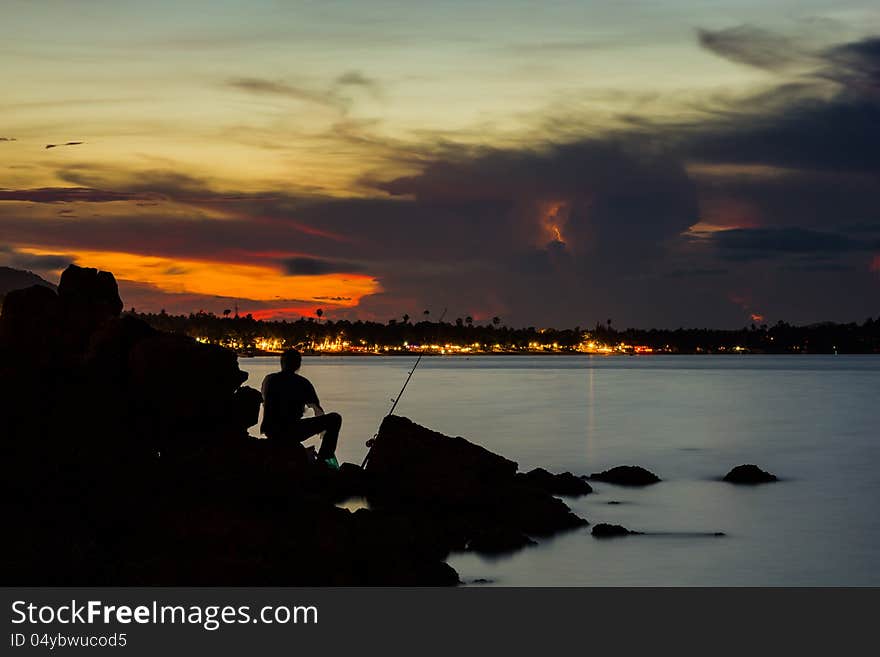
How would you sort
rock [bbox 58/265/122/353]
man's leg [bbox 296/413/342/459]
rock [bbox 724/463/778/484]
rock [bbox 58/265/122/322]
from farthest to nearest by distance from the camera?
rock [bbox 724/463/778/484]
rock [bbox 58/265/122/322]
rock [bbox 58/265/122/353]
man's leg [bbox 296/413/342/459]

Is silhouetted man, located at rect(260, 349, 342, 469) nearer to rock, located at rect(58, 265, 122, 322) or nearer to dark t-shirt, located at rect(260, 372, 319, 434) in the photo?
dark t-shirt, located at rect(260, 372, 319, 434)

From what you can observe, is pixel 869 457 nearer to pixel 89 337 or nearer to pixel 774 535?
pixel 774 535

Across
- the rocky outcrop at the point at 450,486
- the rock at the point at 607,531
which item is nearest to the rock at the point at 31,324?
the rocky outcrop at the point at 450,486

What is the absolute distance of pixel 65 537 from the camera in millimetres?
12602

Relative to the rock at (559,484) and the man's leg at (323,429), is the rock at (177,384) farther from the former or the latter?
the rock at (559,484)

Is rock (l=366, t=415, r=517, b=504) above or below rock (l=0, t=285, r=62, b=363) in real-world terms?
below

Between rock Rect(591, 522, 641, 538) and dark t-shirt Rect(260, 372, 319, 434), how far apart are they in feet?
21.6

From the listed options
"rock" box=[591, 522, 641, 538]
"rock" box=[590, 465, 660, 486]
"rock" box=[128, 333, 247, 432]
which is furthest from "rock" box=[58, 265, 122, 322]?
"rock" box=[590, 465, 660, 486]

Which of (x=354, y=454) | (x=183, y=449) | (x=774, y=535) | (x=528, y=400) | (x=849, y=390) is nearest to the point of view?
(x=183, y=449)

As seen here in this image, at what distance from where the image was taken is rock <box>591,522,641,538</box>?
63.8 feet

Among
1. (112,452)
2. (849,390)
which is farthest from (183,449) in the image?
(849,390)

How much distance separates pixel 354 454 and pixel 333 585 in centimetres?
2478

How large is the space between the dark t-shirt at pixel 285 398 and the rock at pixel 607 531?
6.59 meters

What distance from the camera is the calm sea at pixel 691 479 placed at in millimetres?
18125
